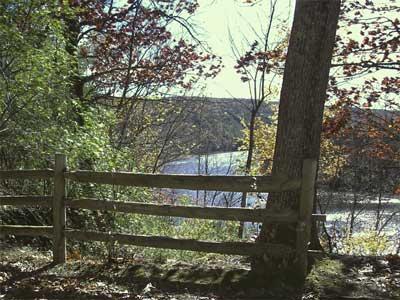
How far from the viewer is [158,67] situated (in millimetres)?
13336

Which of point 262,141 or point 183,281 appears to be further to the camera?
point 262,141

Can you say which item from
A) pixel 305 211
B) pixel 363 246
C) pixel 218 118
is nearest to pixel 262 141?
pixel 218 118

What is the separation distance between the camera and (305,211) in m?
4.95

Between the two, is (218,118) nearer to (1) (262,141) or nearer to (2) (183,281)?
(1) (262,141)

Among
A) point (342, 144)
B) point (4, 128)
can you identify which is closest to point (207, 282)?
point (4, 128)

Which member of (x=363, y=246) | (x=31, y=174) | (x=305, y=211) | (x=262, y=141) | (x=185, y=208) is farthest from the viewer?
(x=262, y=141)

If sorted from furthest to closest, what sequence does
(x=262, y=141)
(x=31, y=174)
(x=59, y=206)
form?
(x=262, y=141) → (x=31, y=174) → (x=59, y=206)

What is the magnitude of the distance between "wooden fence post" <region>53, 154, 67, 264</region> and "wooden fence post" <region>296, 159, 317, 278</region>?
3150 mm

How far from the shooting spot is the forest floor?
188 inches

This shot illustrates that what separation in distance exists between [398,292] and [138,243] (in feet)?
9.93

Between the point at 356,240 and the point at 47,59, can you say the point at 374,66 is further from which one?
the point at 47,59

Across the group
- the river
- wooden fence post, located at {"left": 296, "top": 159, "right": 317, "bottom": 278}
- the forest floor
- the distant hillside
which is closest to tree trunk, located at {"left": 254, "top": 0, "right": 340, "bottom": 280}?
wooden fence post, located at {"left": 296, "top": 159, "right": 317, "bottom": 278}

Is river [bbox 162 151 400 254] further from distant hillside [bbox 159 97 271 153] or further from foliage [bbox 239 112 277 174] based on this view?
distant hillside [bbox 159 97 271 153]

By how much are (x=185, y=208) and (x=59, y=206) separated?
182 centimetres
